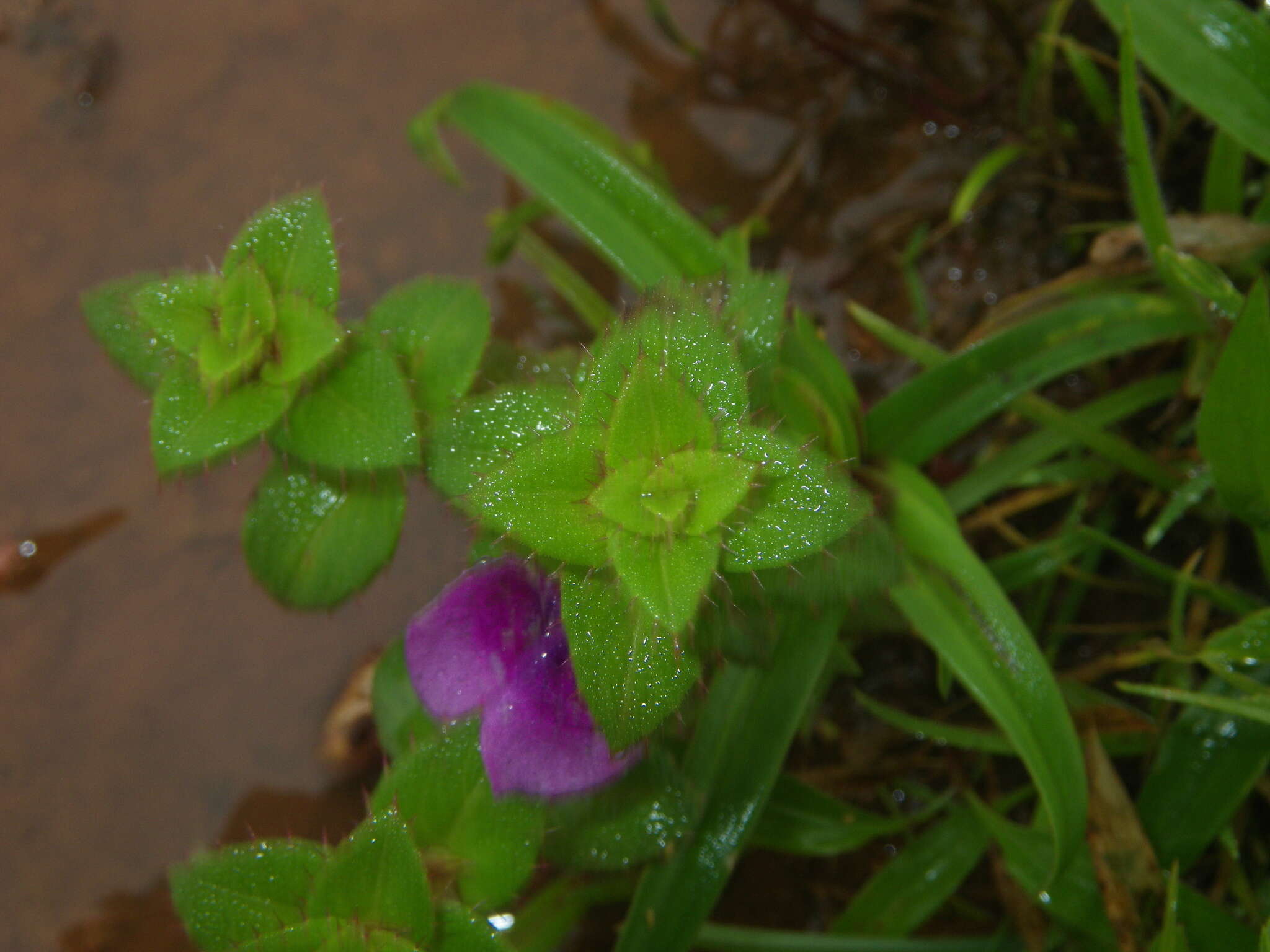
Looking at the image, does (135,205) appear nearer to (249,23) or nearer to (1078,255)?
(249,23)

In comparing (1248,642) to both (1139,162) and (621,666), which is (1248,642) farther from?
(621,666)

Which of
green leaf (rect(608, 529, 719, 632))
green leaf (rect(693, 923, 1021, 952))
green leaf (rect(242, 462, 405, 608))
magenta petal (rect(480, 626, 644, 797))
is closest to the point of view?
green leaf (rect(608, 529, 719, 632))

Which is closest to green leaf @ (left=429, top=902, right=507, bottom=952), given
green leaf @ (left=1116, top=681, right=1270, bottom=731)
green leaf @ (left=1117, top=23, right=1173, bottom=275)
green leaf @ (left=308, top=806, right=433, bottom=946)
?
green leaf @ (left=308, top=806, right=433, bottom=946)

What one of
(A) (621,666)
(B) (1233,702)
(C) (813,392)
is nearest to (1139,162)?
(C) (813,392)

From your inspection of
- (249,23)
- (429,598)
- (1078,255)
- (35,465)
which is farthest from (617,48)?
(35,465)

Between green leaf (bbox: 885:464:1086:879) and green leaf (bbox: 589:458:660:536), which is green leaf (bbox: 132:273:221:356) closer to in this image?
green leaf (bbox: 589:458:660:536)
